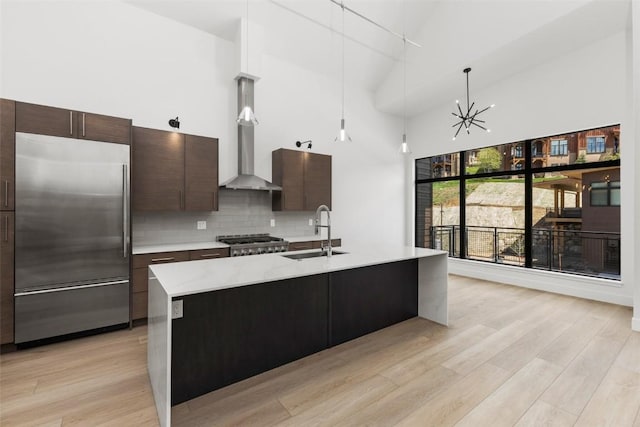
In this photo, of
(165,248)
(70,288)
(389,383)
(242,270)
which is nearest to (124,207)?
(165,248)

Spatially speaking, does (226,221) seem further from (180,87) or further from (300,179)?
(180,87)

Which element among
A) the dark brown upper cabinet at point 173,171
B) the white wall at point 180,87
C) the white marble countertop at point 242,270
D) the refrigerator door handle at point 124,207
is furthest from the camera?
the dark brown upper cabinet at point 173,171

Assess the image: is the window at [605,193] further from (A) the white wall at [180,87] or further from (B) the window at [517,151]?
(A) the white wall at [180,87]

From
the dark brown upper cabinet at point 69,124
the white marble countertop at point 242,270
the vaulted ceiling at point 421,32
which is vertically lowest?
the white marble countertop at point 242,270

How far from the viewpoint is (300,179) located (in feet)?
16.1

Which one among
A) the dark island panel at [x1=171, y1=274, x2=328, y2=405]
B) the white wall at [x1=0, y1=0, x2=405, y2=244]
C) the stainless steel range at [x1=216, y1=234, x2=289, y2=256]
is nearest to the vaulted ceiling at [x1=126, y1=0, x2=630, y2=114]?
the white wall at [x1=0, y1=0, x2=405, y2=244]

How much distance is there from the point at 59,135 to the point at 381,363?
11.7 feet

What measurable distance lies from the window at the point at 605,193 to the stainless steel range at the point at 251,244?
4566 mm

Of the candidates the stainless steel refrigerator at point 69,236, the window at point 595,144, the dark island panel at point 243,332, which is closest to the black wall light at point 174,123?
the stainless steel refrigerator at point 69,236

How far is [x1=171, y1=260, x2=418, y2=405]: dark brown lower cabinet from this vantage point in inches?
78.1

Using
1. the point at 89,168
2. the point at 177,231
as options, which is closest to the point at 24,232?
the point at 89,168

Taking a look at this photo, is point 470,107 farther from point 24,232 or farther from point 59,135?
point 24,232

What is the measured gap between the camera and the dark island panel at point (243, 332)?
1.97 m

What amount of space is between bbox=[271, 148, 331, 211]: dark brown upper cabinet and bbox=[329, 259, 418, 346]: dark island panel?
2103mm
